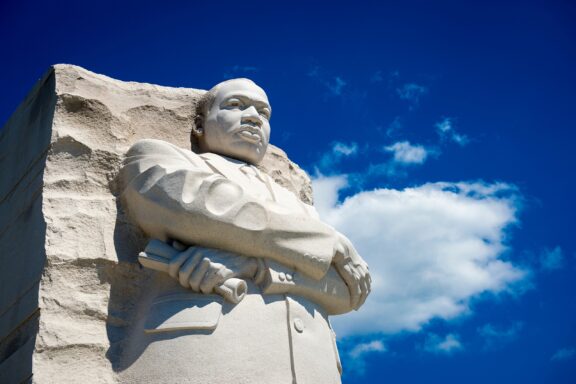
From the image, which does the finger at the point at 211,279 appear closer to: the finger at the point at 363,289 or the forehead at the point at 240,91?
the finger at the point at 363,289

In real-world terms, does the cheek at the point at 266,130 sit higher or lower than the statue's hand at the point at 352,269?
higher

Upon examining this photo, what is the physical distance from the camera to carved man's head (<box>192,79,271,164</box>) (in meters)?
5.60

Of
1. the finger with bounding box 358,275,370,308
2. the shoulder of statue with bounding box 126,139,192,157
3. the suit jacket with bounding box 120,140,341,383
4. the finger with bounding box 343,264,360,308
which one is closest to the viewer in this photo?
the suit jacket with bounding box 120,140,341,383

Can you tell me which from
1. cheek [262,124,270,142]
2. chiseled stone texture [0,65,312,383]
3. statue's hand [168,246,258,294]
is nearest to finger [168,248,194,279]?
statue's hand [168,246,258,294]

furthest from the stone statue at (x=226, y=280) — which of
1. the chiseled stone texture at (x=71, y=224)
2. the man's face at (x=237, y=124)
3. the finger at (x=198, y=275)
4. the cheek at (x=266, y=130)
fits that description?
the cheek at (x=266, y=130)

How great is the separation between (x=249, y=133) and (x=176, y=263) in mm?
1466

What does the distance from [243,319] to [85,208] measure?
1330 millimetres

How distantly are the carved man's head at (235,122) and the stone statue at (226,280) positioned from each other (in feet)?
1.48

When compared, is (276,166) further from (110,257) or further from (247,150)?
(110,257)

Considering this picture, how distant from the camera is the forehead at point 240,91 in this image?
5.69 m

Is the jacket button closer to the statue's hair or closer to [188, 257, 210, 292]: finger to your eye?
[188, 257, 210, 292]: finger

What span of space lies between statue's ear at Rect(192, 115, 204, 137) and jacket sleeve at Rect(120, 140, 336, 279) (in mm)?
923

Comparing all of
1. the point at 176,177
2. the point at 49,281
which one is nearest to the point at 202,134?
the point at 176,177

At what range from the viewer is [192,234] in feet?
15.1
